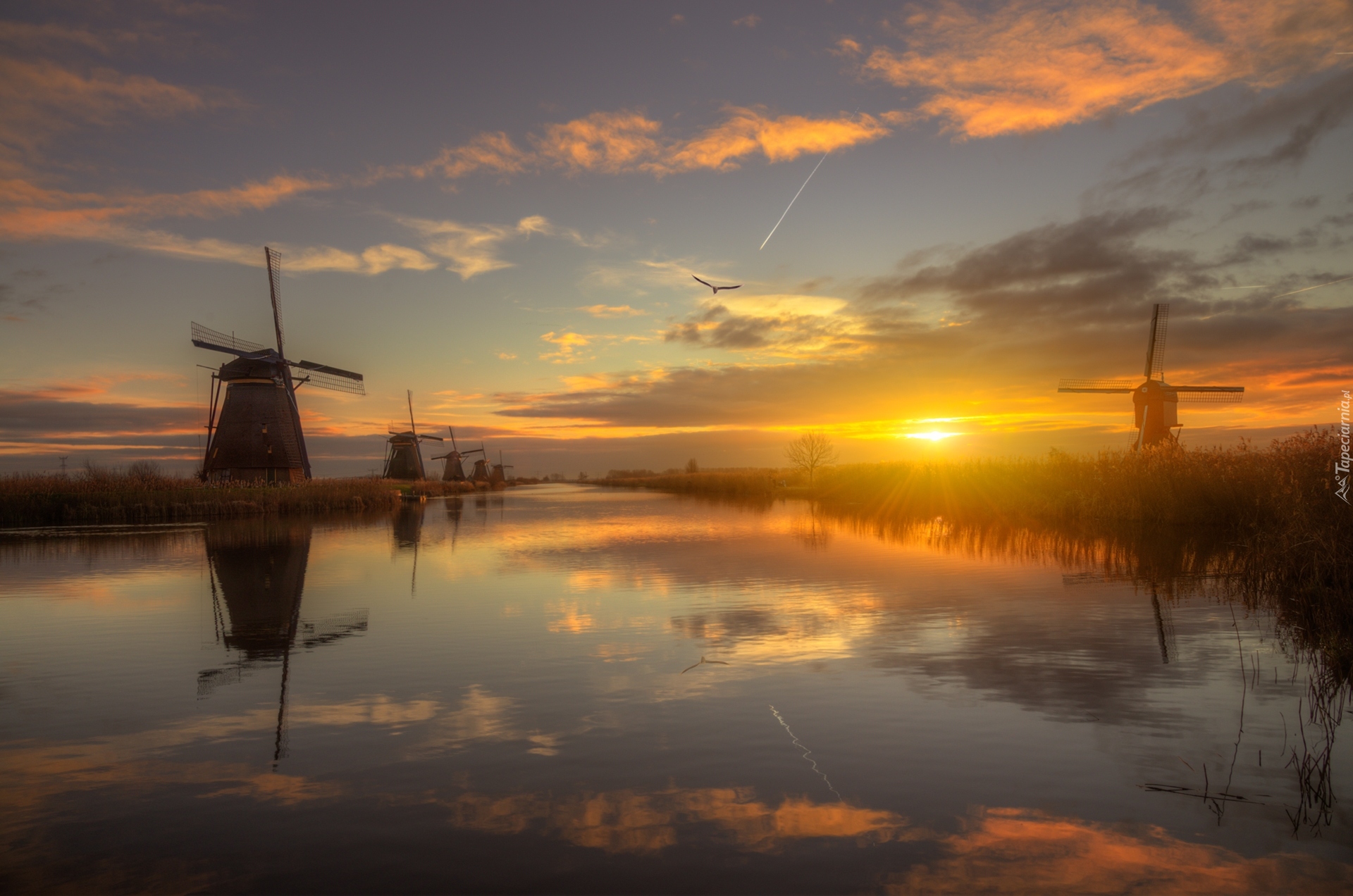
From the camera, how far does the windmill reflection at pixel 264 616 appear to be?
872 cm

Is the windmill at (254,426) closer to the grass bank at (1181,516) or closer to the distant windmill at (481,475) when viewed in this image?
the grass bank at (1181,516)

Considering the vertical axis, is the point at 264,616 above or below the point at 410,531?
above

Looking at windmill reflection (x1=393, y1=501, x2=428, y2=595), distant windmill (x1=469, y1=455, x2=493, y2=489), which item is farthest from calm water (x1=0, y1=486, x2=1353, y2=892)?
distant windmill (x1=469, y1=455, x2=493, y2=489)

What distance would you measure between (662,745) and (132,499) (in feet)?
121

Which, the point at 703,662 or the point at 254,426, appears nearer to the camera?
the point at 703,662

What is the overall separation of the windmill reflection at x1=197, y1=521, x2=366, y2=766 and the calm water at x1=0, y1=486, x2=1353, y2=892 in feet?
0.34

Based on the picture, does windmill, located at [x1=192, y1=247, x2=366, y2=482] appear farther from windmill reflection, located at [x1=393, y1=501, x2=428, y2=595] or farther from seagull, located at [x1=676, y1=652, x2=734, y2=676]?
seagull, located at [x1=676, y1=652, x2=734, y2=676]

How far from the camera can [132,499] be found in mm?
32781

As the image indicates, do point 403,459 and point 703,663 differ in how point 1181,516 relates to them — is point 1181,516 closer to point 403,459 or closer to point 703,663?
point 703,663

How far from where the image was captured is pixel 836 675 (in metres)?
8.13

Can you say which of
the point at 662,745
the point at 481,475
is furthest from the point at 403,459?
the point at 662,745

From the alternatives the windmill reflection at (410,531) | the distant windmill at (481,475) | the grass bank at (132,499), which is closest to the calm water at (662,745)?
the windmill reflection at (410,531)

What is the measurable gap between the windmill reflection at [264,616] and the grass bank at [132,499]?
13.3 metres

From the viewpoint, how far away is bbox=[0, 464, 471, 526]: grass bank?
31.2 meters
